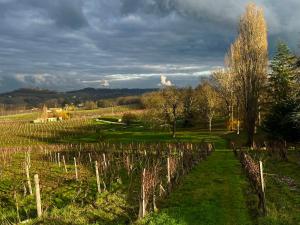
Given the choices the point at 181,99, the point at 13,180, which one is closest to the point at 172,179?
the point at 13,180

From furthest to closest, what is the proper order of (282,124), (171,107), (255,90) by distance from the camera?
(171,107) < (255,90) < (282,124)

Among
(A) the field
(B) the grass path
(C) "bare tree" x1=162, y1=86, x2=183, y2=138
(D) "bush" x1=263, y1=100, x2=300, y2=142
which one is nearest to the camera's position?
(B) the grass path

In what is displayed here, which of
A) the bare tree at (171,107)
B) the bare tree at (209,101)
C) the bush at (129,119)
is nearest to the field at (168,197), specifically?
the bare tree at (171,107)

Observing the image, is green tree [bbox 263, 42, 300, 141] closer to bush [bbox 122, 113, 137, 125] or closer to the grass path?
the grass path

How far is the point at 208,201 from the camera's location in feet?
71.8

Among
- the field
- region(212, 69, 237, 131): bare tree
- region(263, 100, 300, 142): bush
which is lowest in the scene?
the field

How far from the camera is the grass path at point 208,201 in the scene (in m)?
18.1

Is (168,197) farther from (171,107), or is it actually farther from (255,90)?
(171,107)

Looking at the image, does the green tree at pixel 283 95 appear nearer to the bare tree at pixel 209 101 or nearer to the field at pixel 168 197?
the field at pixel 168 197

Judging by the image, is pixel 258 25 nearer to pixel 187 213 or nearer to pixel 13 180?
pixel 13 180

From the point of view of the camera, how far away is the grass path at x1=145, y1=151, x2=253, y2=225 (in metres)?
18.1

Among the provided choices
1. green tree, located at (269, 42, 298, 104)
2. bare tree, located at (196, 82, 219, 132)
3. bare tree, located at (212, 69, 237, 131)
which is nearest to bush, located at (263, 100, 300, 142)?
green tree, located at (269, 42, 298, 104)

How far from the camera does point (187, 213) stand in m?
19.3

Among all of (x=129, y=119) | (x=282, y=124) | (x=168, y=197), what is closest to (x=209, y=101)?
(x=282, y=124)
